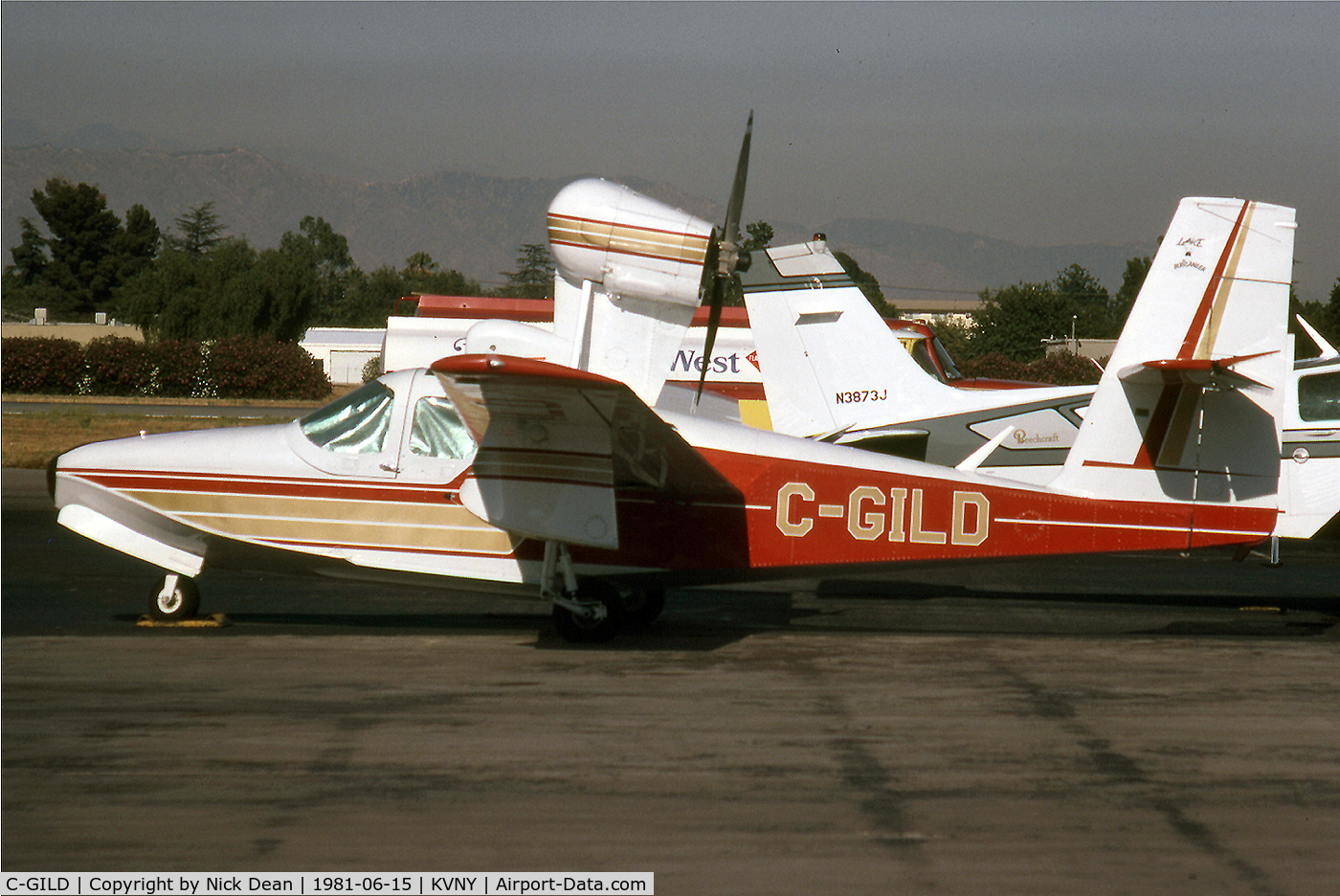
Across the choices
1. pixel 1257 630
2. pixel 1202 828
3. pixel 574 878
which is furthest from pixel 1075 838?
pixel 1257 630

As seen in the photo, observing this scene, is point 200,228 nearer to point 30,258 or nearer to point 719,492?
point 30,258

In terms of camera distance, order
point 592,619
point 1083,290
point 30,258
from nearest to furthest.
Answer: point 592,619 → point 30,258 → point 1083,290

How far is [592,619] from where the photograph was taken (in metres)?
8.44

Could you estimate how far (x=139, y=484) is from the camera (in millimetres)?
8547

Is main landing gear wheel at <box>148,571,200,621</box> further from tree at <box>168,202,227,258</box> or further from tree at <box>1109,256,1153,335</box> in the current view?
tree at <box>168,202,227,258</box>

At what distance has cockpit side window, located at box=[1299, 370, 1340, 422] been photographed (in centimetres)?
1034

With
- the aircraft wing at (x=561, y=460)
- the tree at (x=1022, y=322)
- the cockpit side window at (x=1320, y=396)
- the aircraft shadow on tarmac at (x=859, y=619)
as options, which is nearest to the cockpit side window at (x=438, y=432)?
the aircraft wing at (x=561, y=460)

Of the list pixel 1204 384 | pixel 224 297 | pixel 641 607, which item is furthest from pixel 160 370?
pixel 1204 384

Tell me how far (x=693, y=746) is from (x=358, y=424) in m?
3.98

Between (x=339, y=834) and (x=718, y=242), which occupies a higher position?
(x=718, y=242)

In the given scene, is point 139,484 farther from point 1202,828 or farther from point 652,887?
point 1202,828

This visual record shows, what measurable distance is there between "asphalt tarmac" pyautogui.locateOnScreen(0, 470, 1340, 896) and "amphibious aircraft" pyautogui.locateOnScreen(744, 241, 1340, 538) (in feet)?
5.62

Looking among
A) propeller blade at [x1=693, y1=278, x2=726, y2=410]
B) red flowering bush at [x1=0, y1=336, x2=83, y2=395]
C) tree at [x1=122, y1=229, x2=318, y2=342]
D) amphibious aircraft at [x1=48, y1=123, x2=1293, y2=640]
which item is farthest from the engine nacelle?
tree at [x1=122, y1=229, x2=318, y2=342]

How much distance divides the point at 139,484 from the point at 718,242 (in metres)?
4.72
